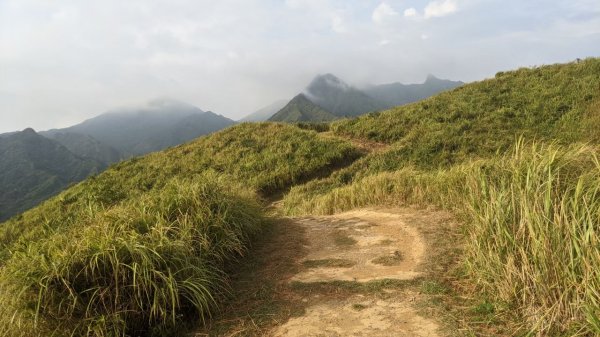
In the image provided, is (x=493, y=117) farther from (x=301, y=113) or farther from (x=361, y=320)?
(x=301, y=113)

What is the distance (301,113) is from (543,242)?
152388 mm

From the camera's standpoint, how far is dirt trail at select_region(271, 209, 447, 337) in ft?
12.5

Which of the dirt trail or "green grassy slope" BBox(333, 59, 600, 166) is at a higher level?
"green grassy slope" BBox(333, 59, 600, 166)

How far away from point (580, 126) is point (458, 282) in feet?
41.5

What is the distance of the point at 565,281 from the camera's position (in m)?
3.35

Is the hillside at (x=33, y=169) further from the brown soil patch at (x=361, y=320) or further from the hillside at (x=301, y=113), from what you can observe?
the brown soil patch at (x=361, y=320)

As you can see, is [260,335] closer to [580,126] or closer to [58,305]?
[58,305]

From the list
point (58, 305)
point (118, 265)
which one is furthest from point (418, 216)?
point (58, 305)

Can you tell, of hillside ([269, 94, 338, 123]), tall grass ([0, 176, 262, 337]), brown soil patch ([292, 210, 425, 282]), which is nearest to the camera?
tall grass ([0, 176, 262, 337])

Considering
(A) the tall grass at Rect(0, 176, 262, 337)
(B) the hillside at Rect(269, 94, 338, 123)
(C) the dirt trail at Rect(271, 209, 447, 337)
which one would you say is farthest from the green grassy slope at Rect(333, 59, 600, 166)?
(B) the hillside at Rect(269, 94, 338, 123)

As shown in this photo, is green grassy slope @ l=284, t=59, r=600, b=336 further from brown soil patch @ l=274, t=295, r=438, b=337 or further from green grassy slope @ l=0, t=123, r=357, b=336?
green grassy slope @ l=0, t=123, r=357, b=336

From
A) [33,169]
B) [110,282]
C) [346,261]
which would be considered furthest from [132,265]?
[33,169]

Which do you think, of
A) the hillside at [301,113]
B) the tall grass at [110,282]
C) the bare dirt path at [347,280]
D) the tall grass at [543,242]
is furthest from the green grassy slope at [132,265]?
the hillside at [301,113]

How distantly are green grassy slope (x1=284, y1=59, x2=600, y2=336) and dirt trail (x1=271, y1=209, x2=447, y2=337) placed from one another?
29.2 inches
